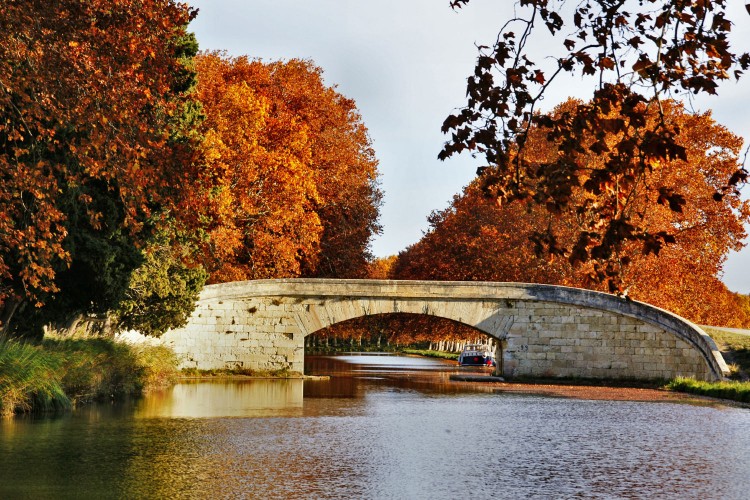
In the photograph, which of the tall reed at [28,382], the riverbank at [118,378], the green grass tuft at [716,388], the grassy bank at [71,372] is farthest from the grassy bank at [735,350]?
the tall reed at [28,382]

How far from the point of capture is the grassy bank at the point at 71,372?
16.5m

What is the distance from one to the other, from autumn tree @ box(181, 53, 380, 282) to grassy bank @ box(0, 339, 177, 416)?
5.75m

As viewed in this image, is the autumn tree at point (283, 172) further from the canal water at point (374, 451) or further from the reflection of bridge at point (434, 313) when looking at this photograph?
the canal water at point (374, 451)

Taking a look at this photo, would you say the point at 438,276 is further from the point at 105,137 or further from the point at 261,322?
the point at 105,137

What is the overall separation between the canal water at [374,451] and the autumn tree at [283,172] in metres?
11.9

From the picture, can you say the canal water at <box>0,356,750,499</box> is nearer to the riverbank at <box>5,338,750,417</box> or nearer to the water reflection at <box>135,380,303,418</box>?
the water reflection at <box>135,380,303,418</box>

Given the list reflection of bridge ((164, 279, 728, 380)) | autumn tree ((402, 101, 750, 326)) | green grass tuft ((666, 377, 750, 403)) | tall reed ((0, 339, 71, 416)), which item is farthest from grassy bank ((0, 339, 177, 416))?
autumn tree ((402, 101, 750, 326))

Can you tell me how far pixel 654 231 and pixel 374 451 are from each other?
2503 cm

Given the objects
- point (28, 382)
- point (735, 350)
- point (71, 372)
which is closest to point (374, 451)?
point (28, 382)

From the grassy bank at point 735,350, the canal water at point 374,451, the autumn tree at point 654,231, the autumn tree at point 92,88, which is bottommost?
the canal water at point 374,451

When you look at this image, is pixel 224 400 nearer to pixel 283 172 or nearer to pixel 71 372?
pixel 71 372

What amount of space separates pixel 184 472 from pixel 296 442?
10.2 ft

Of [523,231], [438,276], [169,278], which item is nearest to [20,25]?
[169,278]

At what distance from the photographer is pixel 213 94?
35.8 meters
